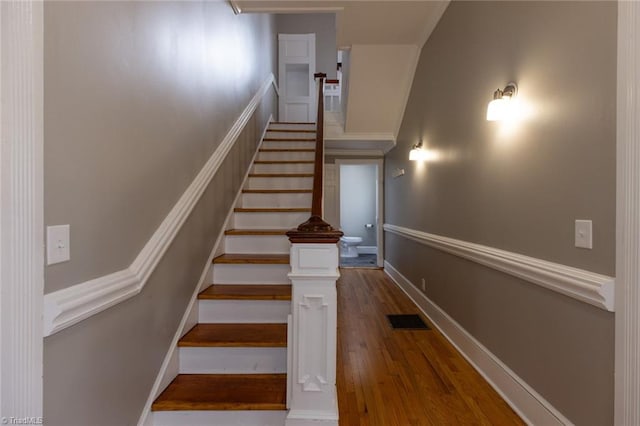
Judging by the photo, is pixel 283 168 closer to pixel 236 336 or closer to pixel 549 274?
pixel 236 336

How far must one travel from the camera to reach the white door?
20.7 feet

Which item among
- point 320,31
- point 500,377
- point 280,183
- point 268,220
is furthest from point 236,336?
point 320,31

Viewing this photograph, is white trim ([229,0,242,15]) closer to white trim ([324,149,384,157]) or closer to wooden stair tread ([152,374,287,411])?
white trim ([324,149,384,157])

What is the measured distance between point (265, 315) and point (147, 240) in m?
0.92

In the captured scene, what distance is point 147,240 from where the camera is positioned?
1480 millimetres

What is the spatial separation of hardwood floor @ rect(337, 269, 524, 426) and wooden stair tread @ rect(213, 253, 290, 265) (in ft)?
2.68

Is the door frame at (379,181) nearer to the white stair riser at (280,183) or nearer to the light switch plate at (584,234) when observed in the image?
the white stair riser at (280,183)

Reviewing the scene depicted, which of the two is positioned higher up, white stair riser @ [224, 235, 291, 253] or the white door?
the white door

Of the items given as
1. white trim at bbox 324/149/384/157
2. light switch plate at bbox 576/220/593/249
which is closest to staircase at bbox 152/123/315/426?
light switch plate at bbox 576/220/593/249

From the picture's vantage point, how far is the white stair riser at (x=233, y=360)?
1.80m

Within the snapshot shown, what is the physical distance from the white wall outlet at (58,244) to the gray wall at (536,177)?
6.15ft

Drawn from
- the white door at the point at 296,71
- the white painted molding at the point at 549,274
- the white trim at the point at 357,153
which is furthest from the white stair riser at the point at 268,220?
the white door at the point at 296,71

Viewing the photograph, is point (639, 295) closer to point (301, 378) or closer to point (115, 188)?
point (301, 378)

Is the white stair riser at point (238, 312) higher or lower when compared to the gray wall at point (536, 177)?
lower
